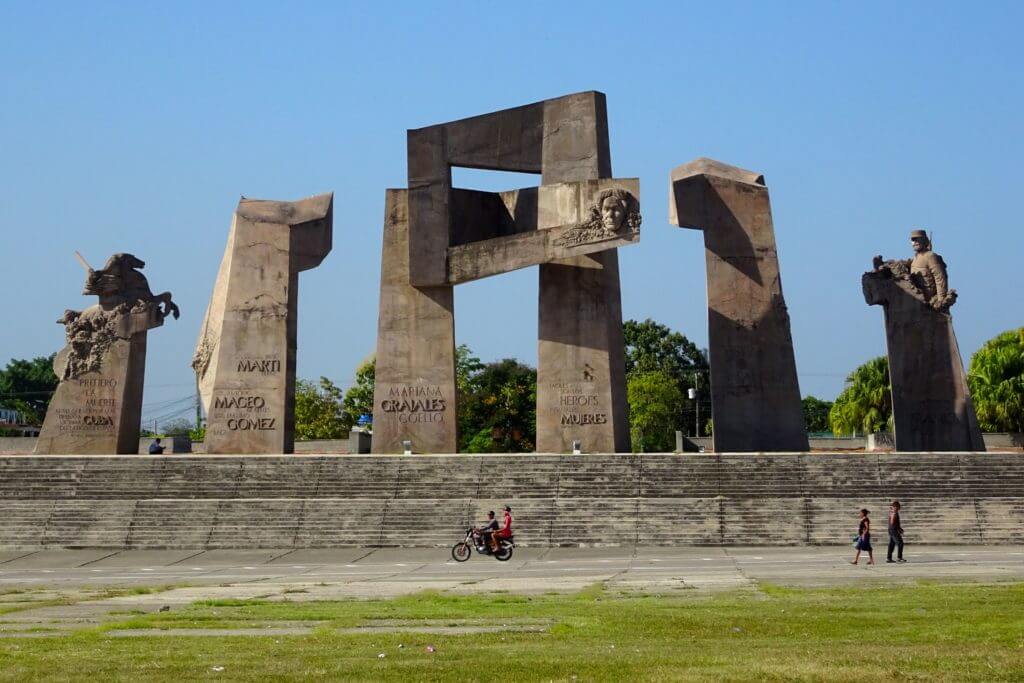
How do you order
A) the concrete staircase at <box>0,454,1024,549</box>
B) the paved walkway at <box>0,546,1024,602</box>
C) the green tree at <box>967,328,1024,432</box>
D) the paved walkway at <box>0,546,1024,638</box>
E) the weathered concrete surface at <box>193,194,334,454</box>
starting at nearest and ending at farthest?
the paved walkway at <box>0,546,1024,638</box> < the paved walkway at <box>0,546,1024,602</box> < the concrete staircase at <box>0,454,1024,549</box> < the weathered concrete surface at <box>193,194,334,454</box> < the green tree at <box>967,328,1024,432</box>

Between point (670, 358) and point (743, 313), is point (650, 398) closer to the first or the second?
point (670, 358)

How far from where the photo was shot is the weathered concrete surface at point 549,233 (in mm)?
30328

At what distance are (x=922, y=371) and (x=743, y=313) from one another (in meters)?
4.39

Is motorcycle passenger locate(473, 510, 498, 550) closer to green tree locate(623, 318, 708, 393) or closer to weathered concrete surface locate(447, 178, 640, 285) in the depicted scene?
weathered concrete surface locate(447, 178, 640, 285)

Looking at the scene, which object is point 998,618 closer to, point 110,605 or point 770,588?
point 770,588

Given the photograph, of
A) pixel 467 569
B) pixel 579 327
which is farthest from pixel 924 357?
pixel 467 569

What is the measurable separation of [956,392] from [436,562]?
15171 mm

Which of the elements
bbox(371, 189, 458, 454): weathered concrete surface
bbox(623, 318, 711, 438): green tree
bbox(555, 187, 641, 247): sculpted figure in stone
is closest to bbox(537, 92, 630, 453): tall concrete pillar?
bbox(555, 187, 641, 247): sculpted figure in stone

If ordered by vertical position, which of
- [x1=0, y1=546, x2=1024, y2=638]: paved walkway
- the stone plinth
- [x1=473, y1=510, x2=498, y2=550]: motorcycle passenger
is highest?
the stone plinth

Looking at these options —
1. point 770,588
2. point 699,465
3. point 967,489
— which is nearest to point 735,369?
point 699,465

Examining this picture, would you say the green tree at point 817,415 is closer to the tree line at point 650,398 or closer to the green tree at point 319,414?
the tree line at point 650,398

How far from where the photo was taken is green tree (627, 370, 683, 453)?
→ 59.5 metres

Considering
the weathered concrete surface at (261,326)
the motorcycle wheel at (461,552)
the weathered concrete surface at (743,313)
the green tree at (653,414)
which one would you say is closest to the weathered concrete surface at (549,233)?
the weathered concrete surface at (743,313)

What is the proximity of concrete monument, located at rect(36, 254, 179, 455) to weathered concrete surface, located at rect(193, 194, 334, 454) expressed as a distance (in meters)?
1.89
